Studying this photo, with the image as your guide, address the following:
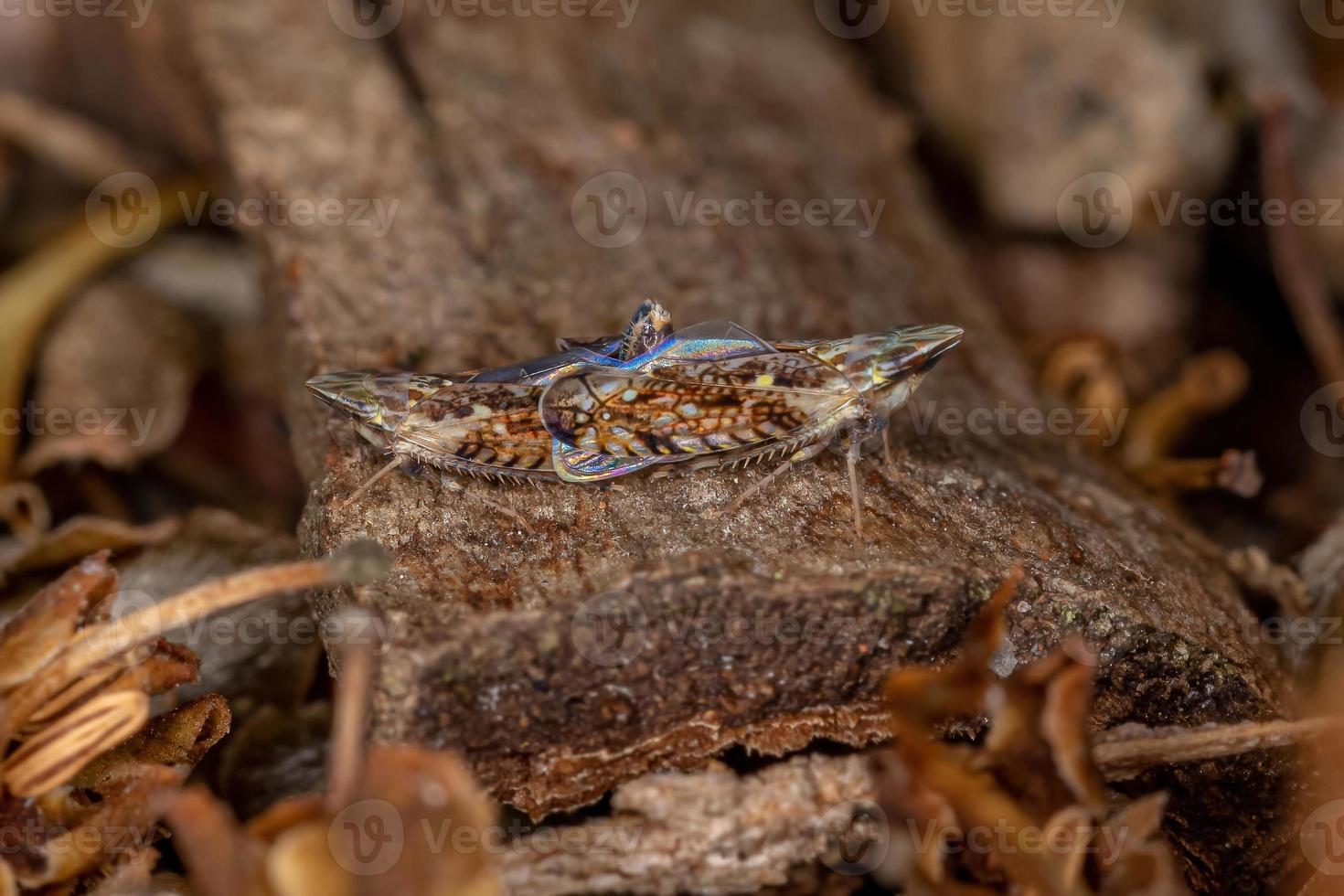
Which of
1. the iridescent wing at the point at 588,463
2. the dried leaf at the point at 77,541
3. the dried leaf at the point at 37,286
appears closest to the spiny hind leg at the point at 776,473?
the iridescent wing at the point at 588,463

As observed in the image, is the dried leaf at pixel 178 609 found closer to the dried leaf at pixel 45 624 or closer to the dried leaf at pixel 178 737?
the dried leaf at pixel 45 624

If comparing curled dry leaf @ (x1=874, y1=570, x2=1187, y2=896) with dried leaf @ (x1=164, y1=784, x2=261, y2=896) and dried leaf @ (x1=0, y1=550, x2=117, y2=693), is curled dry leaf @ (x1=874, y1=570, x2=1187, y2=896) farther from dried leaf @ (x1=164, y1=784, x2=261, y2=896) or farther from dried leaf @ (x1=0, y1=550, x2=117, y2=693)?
dried leaf @ (x1=0, y1=550, x2=117, y2=693)

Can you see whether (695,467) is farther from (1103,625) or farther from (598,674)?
(1103,625)

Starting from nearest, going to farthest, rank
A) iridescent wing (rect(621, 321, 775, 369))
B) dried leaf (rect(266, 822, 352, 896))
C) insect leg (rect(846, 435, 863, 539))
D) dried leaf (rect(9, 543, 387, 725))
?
1. dried leaf (rect(266, 822, 352, 896))
2. dried leaf (rect(9, 543, 387, 725))
3. insect leg (rect(846, 435, 863, 539))
4. iridescent wing (rect(621, 321, 775, 369))

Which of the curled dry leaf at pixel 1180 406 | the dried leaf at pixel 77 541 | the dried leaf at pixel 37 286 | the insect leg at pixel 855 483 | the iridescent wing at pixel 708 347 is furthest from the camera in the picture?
the curled dry leaf at pixel 1180 406

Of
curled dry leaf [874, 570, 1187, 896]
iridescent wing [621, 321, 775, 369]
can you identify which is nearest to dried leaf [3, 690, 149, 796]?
iridescent wing [621, 321, 775, 369]
